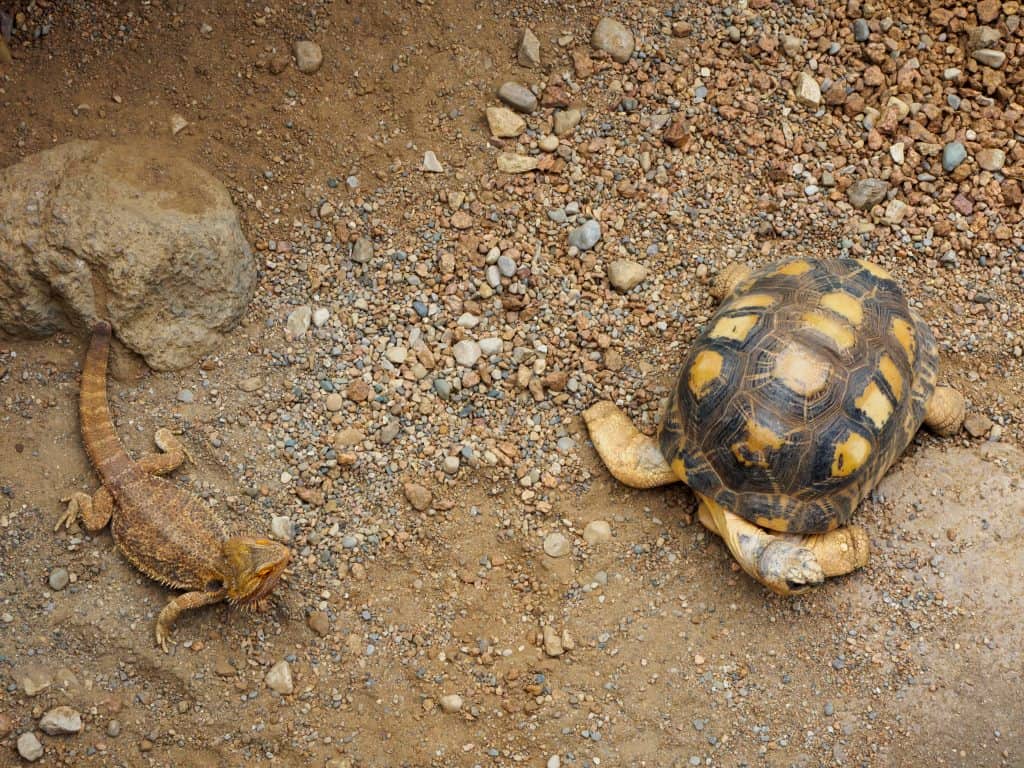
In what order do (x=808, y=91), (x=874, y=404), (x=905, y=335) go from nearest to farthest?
(x=874, y=404)
(x=905, y=335)
(x=808, y=91)

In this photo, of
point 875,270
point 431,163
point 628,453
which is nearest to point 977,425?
point 875,270

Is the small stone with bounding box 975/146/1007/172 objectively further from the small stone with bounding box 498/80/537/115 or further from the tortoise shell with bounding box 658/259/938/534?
the small stone with bounding box 498/80/537/115

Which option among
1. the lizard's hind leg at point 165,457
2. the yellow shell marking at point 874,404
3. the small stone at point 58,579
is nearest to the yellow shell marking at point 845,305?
the yellow shell marking at point 874,404

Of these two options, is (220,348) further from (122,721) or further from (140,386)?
(122,721)

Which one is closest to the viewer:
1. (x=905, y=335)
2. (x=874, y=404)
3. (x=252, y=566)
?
(x=252, y=566)

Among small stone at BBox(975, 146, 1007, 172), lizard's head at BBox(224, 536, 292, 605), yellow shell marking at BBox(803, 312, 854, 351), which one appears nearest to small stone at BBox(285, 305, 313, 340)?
lizard's head at BBox(224, 536, 292, 605)

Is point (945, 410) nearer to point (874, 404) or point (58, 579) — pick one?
point (874, 404)
